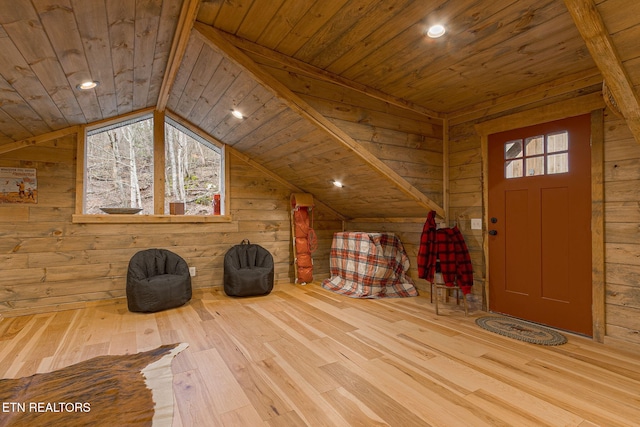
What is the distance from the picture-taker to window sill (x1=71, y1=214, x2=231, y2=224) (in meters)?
3.74

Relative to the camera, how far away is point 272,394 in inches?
74.7

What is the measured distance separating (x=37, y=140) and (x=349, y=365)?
3.98 metres

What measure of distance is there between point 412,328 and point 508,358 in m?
0.82

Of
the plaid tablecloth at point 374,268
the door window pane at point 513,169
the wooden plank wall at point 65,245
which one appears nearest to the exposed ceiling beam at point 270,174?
the plaid tablecloth at point 374,268

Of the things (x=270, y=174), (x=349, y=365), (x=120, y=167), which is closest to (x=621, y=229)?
(x=349, y=365)

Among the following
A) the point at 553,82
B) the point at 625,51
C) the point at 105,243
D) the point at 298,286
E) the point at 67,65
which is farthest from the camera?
the point at 298,286

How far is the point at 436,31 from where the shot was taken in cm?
212

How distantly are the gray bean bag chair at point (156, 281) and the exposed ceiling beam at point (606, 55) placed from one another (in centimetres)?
391

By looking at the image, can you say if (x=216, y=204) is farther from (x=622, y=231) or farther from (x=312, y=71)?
(x=622, y=231)

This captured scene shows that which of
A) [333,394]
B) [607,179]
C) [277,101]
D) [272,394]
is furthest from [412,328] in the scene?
[277,101]

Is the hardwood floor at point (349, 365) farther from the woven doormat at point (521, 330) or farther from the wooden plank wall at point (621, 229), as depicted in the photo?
the wooden plank wall at point (621, 229)

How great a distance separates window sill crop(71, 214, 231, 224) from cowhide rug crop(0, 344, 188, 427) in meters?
1.99

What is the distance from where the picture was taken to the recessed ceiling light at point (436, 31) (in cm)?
208

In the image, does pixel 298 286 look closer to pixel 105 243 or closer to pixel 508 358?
pixel 105 243
